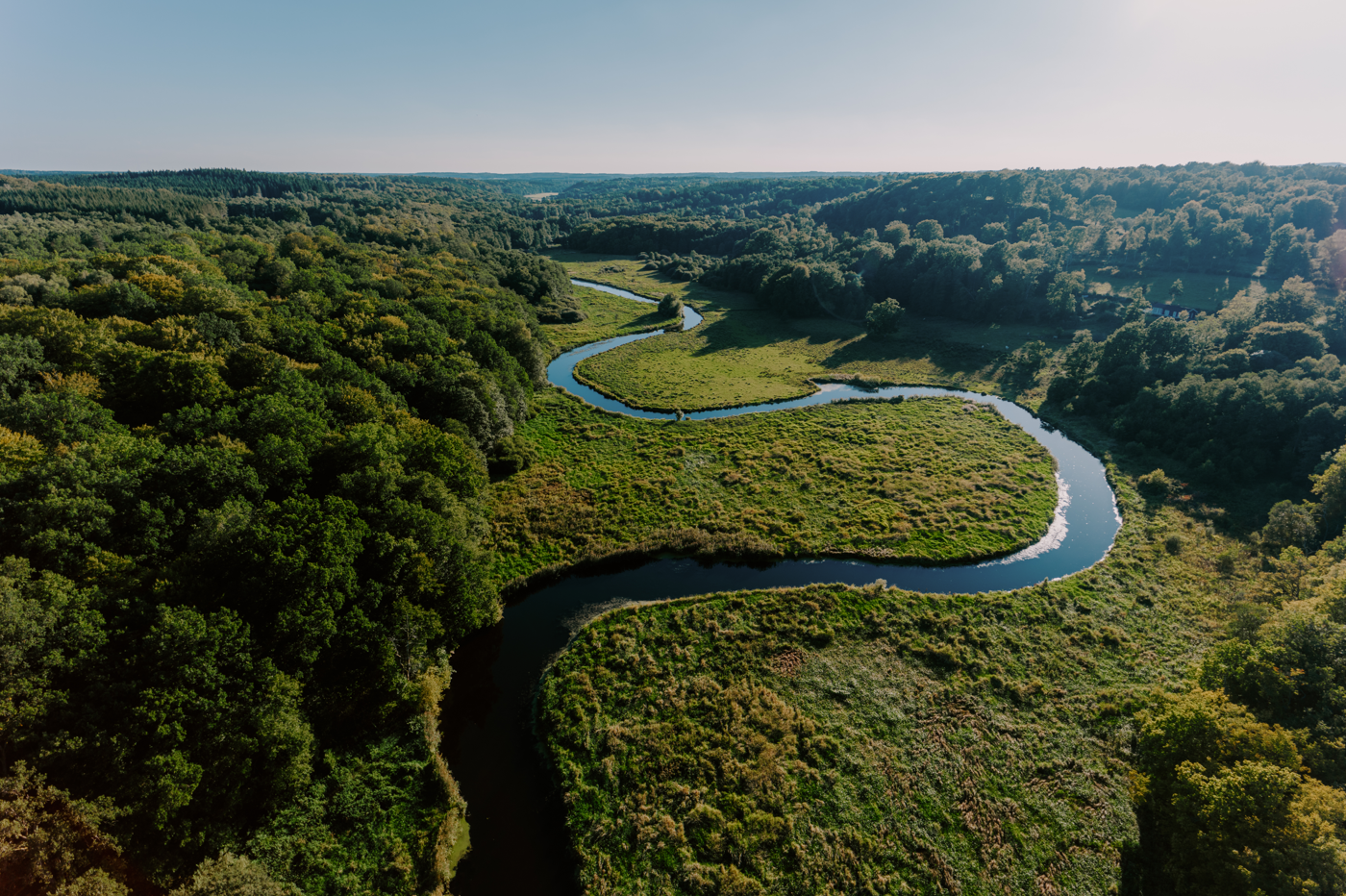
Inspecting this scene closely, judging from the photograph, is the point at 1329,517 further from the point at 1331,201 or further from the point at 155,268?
the point at 1331,201

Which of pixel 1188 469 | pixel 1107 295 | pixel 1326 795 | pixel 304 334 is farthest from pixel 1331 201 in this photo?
pixel 304 334

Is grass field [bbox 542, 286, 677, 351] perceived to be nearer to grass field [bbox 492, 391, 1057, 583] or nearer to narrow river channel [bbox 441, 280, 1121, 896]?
grass field [bbox 492, 391, 1057, 583]

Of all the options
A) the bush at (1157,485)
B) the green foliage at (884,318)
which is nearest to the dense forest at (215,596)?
the bush at (1157,485)

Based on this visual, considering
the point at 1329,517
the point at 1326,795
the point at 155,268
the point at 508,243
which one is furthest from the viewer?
the point at 508,243

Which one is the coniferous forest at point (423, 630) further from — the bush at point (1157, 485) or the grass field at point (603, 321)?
the grass field at point (603, 321)

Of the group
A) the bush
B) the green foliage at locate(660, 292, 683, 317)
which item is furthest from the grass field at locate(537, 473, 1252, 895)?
the green foliage at locate(660, 292, 683, 317)

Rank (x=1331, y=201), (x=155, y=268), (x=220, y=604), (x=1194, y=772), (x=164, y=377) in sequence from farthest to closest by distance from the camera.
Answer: (x=1331, y=201) → (x=155, y=268) → (x=164, y=377) → (x=220, y=604) → (x=1194, y=772)

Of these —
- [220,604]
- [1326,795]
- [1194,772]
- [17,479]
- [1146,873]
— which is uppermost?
[17,479]
